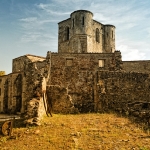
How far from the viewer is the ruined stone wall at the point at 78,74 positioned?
638 inches

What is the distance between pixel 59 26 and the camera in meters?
44.9

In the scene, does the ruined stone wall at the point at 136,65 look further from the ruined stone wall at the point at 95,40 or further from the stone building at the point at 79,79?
the ruined stone wall at the point at 95,40

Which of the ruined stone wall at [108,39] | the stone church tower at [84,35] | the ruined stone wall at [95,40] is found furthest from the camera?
the ruined stone wall at [108,39]

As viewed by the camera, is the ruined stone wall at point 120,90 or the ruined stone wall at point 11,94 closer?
the ruined stone wall at point 120,90

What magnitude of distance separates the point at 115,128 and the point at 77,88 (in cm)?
764

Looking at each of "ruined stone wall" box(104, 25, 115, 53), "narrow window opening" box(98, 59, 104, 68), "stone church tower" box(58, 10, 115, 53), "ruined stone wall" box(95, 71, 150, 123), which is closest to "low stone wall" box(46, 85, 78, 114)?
"ruined stone wall" box(95, 71, 150, 123)

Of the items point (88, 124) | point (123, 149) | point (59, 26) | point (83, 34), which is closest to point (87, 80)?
point (88, 124)

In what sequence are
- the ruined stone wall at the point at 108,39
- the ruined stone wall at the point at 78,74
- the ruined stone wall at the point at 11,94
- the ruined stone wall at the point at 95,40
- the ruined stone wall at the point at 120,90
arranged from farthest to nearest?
the ruined stone wall at the point at 108,39, the ruined stone wall at the point at 95,40, the ruined stone wall at the point at 11,94, the ruined stone wall at the point at 78,74, the ruined stone wall at the point at 120,90

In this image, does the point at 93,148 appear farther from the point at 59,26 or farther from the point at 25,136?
the point at 59,26

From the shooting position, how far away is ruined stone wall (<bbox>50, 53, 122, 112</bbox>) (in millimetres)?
16202

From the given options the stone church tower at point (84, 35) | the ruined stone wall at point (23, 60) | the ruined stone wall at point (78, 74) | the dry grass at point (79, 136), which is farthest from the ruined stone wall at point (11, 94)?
the stone church tower at point (84, 35)

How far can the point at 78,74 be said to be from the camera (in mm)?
18438

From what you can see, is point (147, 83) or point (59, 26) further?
point (59, 26)

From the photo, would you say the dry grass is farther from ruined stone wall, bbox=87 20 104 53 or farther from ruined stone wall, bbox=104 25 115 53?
ruined stone wall, bbox=104 25 115 53
